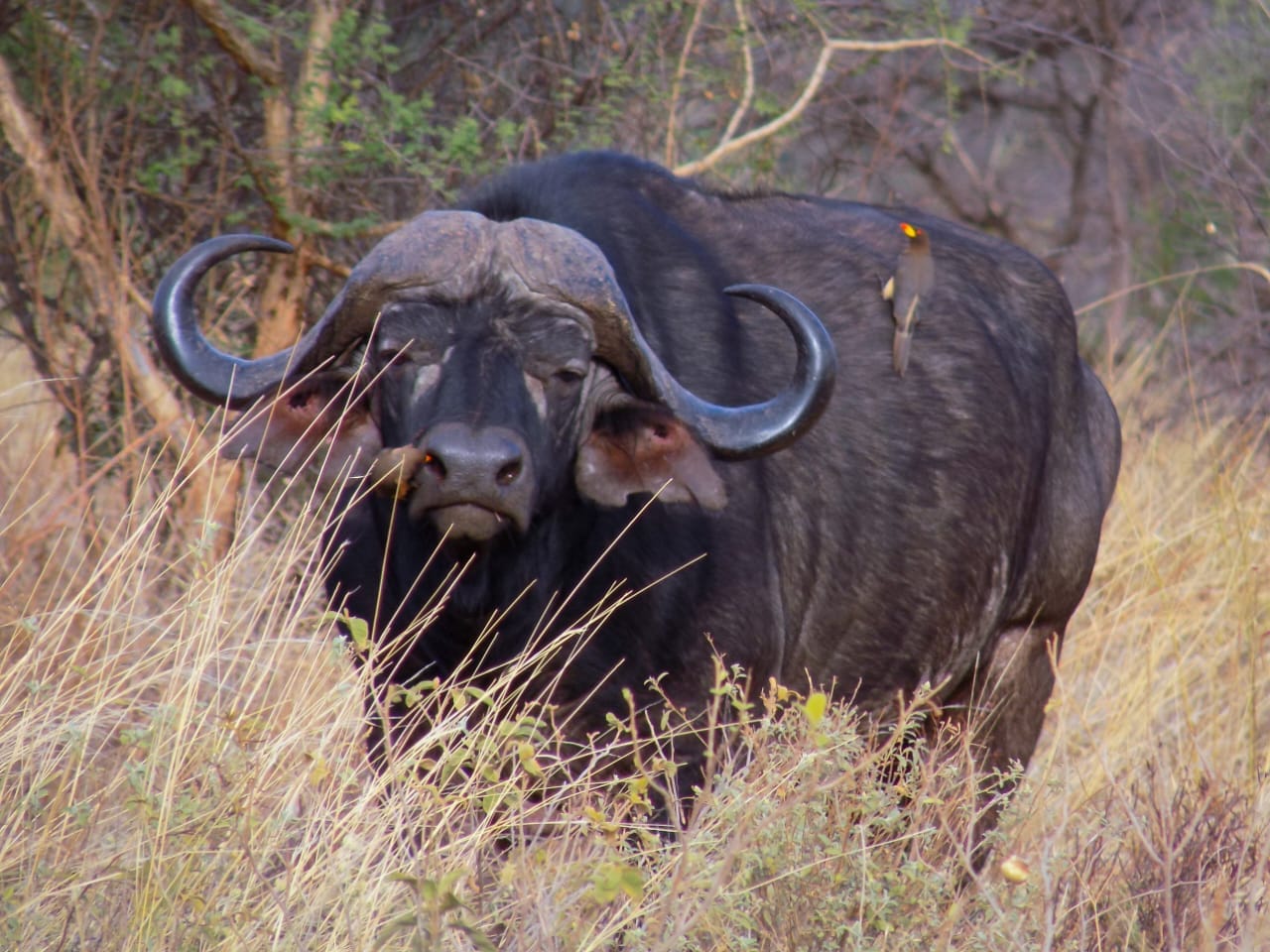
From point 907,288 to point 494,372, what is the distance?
1.53m

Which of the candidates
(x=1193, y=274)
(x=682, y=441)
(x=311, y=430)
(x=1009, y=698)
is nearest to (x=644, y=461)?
(x=682, y=441)

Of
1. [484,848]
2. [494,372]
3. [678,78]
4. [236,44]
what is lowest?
[484,848]

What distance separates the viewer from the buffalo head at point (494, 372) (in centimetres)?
333

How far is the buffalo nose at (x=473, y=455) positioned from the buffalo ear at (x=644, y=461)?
448 millimetres

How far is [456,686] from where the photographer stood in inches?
128

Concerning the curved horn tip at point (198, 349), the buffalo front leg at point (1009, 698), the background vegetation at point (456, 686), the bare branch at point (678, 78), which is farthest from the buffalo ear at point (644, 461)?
the bare branch at point (678, 78)

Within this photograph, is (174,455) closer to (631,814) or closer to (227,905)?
(631,814)

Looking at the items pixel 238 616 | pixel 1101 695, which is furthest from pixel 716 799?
pixel 1101 695

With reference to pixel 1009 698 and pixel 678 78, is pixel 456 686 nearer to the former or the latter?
pixel 1009 698

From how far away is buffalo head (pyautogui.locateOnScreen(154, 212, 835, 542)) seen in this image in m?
3.33

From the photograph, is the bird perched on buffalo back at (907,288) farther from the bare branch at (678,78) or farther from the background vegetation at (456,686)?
the bare branch at (678,78)

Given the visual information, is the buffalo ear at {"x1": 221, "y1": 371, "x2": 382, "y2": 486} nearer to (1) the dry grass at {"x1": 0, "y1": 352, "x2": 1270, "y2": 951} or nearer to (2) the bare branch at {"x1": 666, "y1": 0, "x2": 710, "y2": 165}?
(1) the dry grass at {"x1": 0, "y1": 352, "x2": 1270, "y2": 951}

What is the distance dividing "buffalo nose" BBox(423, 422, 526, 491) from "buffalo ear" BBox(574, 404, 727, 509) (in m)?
0.45

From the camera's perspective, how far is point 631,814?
3.60 metres
